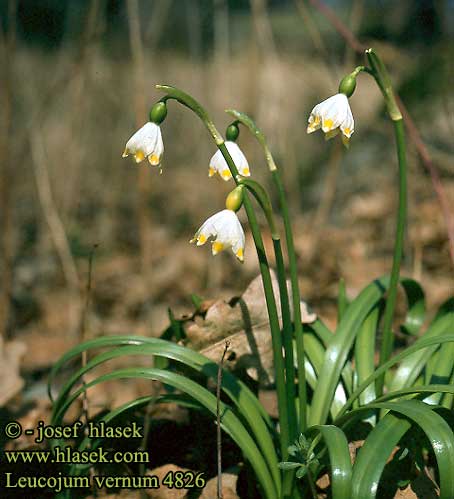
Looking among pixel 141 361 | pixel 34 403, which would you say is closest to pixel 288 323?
pixel 34 403

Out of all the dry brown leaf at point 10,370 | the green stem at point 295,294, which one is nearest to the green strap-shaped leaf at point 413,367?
the green stem at point 295,294

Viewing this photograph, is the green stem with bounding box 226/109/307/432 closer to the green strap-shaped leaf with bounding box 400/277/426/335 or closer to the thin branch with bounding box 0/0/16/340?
the green strap-shaped leaf with bounding box 400/277/426/335

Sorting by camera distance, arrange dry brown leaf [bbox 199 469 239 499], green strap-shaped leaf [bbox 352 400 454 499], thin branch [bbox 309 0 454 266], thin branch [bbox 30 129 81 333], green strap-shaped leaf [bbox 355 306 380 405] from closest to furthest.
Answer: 1. green strap-shaped leaf [bbox 352 400 454 499]
2. dry brown leaf [bbox 199 469 239 499]
3. green strap-shaped leaf [bbox 355 306 380 405]
4. thin branch [bbox 309 0 454 266]
5. thin branch [bbox 30 129 81 333]

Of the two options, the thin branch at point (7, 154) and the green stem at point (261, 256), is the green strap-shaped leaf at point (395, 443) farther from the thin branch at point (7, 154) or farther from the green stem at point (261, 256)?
the thin branch at point (7, 154)

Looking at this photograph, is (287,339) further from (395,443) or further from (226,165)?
(226,165)

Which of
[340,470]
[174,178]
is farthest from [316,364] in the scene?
[174,178]

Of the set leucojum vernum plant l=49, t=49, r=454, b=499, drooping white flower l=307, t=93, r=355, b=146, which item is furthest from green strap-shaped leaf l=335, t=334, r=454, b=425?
drooping white flower l=307, t=93, r=355, b=146
